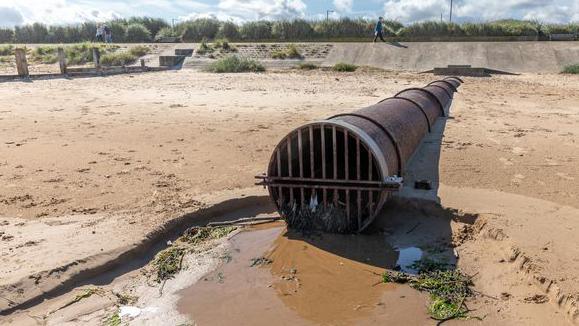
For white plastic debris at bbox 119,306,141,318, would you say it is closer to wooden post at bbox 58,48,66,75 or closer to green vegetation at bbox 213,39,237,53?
wooden post at bbox 58,48,66,75

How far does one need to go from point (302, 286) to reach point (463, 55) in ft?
81.6

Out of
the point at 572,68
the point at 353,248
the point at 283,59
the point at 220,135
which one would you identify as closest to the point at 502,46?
the point at 572,68

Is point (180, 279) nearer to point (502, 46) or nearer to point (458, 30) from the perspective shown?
point (502, 46)

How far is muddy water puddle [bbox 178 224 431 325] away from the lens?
4520 mm

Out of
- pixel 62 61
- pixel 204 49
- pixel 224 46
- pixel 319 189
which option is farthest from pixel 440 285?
pixel 224 46

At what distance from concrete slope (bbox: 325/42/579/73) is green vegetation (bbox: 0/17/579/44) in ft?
11.4

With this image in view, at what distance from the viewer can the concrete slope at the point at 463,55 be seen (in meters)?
25.0

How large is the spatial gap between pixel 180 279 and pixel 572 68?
2301cm

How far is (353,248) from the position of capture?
572cm

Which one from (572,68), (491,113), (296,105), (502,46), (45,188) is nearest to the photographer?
(45,188)

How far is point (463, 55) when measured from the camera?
2697 centimetres

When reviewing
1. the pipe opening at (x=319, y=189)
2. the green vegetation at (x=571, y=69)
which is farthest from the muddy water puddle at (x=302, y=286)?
the green vegetation at (x=571, y=69)

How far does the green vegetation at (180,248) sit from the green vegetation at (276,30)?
28292mm

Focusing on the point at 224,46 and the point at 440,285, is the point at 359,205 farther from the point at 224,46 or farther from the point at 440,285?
the point at 224,46
